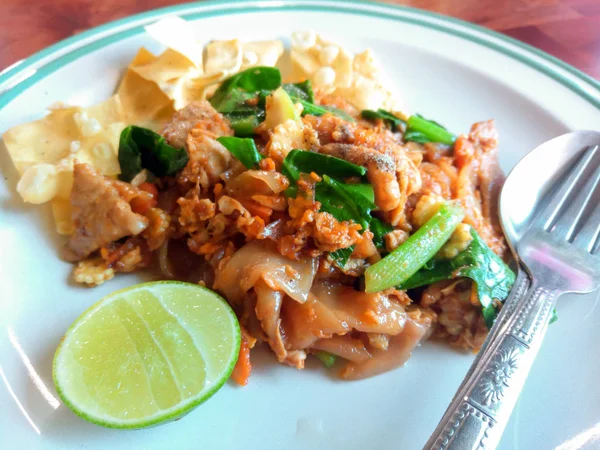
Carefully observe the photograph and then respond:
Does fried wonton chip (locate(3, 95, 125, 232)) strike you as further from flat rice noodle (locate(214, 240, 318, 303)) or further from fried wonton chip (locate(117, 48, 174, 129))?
flat rice noodle (locate(214, 240, 318, 303))

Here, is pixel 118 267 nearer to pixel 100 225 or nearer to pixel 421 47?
pixel 100 225

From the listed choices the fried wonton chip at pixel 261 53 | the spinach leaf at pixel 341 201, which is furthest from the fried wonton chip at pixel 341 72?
the spinach leaf at pixel 341 201

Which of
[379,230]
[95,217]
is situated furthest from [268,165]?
[95,217]

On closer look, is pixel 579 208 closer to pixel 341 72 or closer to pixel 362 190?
pixel 362 190

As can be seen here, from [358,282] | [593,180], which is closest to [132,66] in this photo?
[358,282]

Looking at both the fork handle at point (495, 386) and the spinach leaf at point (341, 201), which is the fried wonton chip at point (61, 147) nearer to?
the spinach leaf at point (341, 201)
